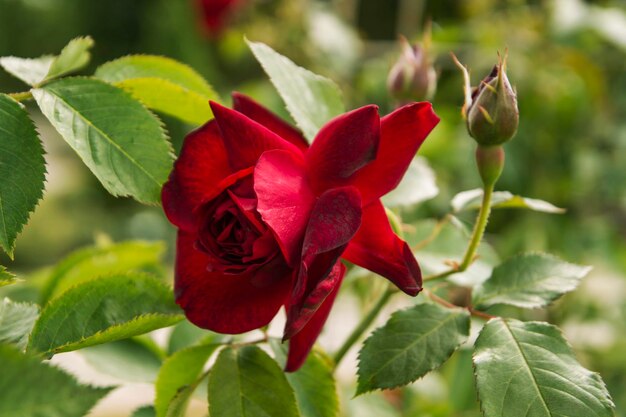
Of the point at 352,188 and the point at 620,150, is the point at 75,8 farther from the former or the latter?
the point at 352,188

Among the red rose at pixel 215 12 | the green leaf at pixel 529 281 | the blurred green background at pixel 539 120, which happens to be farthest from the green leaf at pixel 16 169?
the red rose at pixel 215 12

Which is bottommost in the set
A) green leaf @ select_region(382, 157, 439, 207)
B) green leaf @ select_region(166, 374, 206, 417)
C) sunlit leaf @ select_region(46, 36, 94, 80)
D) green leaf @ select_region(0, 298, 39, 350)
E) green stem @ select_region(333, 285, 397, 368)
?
green stem @ select_region(333, 285, 397, 368)

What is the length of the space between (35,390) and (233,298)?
10cm

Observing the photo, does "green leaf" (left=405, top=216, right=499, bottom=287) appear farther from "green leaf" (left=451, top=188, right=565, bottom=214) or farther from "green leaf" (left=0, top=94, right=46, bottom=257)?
"green leaf" (left=0, top=94, right=46, bottom=257)

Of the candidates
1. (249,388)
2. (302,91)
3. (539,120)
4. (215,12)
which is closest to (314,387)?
(249,388)

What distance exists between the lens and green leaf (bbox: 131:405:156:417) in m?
0.36

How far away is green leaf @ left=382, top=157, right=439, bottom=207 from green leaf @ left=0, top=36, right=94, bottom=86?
178mm

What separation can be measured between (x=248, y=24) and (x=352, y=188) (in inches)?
49.1

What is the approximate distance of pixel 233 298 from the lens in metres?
0.29

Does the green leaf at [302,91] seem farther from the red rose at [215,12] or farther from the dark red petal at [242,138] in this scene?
the red rose at [215,12]

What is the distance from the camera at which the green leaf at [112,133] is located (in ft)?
1.01

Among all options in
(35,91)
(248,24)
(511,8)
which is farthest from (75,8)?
(35,91)

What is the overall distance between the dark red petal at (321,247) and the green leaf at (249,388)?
6 centimetres

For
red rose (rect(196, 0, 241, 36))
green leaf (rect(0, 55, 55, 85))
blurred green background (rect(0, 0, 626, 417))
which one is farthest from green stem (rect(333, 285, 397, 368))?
red rose (rect(196, 0, 241, 36))
